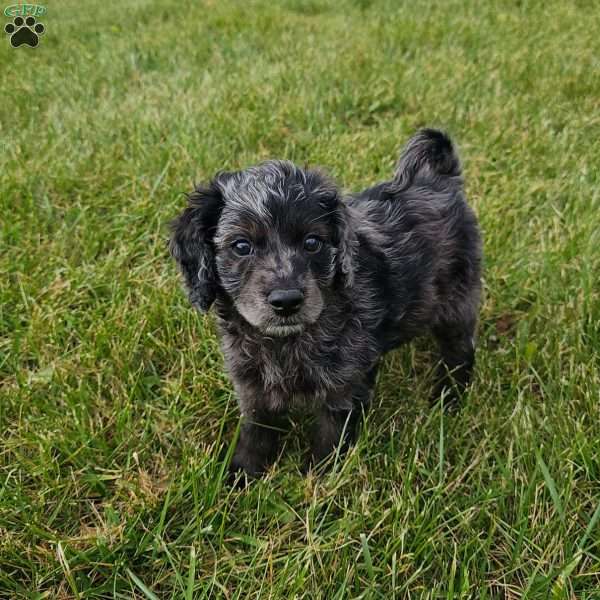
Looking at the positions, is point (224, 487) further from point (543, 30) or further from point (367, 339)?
point (543, 30)

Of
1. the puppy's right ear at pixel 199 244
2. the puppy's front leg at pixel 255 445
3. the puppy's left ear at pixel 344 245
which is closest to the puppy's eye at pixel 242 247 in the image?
the puppy's right ear at pixel 199 244

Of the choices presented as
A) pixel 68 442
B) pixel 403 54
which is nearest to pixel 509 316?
pixel 68 442

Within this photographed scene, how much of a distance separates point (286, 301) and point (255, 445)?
896 mm

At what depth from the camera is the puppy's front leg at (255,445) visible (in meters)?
→ 2.82

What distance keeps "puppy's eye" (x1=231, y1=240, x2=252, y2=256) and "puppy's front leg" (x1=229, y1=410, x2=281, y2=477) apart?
2.46 feet

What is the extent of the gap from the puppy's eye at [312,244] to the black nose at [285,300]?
287 mm

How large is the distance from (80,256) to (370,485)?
2393 mm

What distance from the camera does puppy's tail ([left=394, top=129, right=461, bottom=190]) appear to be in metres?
3.23

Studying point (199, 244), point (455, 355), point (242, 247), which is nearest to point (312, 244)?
point (242, 247)

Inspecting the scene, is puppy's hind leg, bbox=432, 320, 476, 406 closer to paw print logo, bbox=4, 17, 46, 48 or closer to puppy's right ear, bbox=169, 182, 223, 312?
puppy's right ear, bbox=169, 182, 223, 312

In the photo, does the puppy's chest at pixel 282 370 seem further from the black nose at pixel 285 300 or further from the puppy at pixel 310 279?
the black nose at pixel 285 300

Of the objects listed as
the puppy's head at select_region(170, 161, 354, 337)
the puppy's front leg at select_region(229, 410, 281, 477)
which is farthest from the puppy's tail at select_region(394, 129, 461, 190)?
the puppy's front leg at select_region(229, 410, 281, 477)

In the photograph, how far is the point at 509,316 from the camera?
3697 mm

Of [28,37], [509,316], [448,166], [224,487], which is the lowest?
[509,316]
